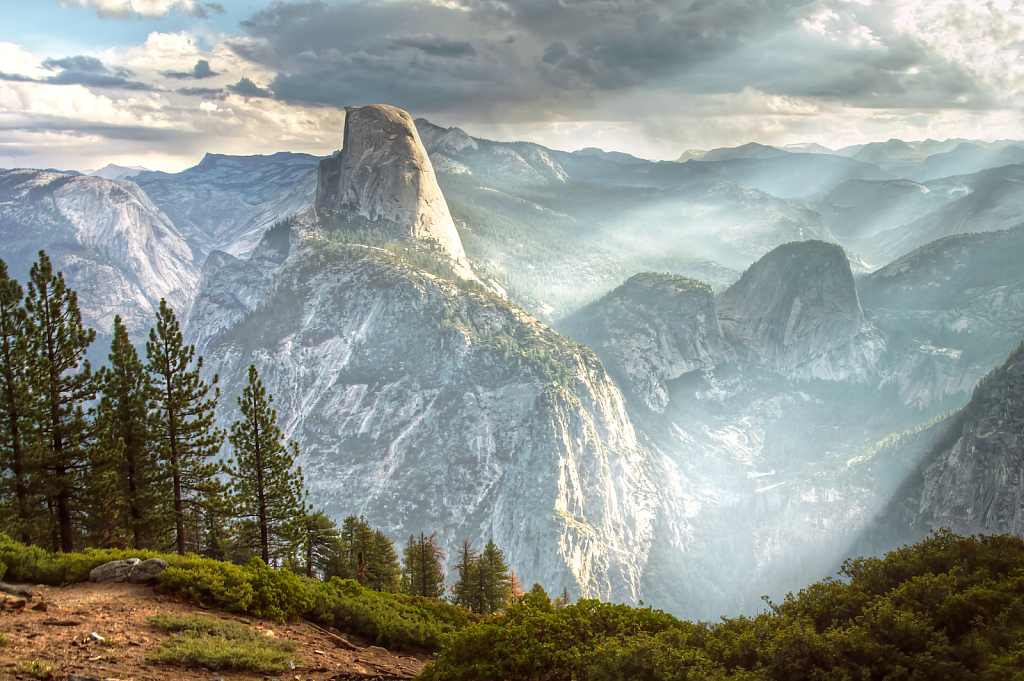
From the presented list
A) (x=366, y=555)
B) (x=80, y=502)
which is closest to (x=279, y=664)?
(x=80, y=502)

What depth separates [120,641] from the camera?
57.7ft

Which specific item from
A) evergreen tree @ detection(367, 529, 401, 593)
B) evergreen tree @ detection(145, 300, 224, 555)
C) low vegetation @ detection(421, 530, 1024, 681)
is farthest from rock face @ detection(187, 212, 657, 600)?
low vegetation @ detection(421, 530, 1024, 681)

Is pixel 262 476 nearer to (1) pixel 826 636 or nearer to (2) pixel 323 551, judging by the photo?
(2) pixel 323 551

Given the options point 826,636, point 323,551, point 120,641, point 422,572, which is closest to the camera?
point 826,636

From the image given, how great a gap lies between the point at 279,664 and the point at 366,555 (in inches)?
1586

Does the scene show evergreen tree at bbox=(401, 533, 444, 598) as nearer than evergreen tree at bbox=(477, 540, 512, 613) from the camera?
No

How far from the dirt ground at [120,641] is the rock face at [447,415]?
3964 inches

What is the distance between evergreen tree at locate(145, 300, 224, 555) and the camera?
34438 millimetres

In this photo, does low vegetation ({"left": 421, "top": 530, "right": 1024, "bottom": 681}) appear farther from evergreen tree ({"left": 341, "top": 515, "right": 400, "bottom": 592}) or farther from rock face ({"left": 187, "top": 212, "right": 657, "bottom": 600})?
rock face ({"left": 187, "top": 212, "right": 657, "bottom": 600})

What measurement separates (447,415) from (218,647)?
119084mm

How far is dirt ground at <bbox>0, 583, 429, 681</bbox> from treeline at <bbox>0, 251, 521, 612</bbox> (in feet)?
37.3

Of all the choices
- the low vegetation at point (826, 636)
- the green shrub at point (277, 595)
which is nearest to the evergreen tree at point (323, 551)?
the green shrub at point (277, 595)

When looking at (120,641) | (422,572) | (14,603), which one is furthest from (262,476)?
(422,572)

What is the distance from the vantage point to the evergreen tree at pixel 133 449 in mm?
34188
